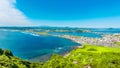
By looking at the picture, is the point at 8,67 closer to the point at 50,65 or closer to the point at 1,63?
the point at 1,63

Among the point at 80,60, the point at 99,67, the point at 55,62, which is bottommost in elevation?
the point at 80,60

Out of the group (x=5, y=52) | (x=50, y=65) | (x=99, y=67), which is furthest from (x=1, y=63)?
(x=99, y=67)

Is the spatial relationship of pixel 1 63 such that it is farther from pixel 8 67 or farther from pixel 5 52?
pixel 5 52

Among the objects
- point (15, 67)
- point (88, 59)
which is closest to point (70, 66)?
point (15, 67)

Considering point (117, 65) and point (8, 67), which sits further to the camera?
point (117, 65)

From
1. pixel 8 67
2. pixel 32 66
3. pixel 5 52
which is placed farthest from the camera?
pixel 5 52

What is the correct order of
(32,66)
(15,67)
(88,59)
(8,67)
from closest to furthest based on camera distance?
1. (8,67)
2. (15,67)
3. (32,66)
4. (88,59)

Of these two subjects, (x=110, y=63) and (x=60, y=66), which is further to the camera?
(x=110, y=63)

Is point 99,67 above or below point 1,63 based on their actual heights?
below

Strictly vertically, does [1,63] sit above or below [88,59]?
above

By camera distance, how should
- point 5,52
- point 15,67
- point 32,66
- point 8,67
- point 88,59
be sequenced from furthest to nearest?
point 88,59, point 5,52, point 32,66, point 15,67, point 8,67
